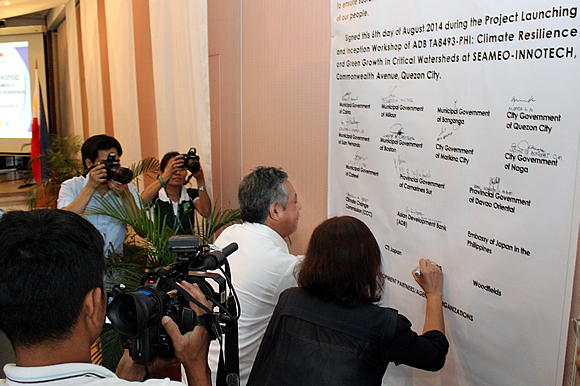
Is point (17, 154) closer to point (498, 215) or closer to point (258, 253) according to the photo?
point (258, 253)

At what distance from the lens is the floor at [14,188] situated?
24.8 feet

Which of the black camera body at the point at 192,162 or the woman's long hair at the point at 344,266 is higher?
the black camera body at the point at 192,162

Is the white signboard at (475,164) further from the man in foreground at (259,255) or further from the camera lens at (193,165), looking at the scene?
the camera lens at (193,165)

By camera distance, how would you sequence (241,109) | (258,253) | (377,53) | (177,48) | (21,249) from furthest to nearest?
(177,48) → (241,109) → (377,53) → (258,253) → (21,249)

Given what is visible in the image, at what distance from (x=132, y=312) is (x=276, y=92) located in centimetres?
→ 185

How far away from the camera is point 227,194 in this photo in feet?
11.2

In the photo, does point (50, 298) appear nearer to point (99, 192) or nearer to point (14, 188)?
point (99, 192)

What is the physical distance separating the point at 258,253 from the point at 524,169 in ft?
2.89

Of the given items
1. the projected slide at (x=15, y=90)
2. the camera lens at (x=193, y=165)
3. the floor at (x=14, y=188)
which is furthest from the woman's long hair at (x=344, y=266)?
the projected slide at (x=15, y=90)

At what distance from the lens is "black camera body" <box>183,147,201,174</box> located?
3008 millimetres

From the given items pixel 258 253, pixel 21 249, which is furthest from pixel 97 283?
pixel 258 253

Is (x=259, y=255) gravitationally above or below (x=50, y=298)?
below

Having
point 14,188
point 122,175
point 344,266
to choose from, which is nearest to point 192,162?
point 122,175

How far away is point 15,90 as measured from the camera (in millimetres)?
9023
